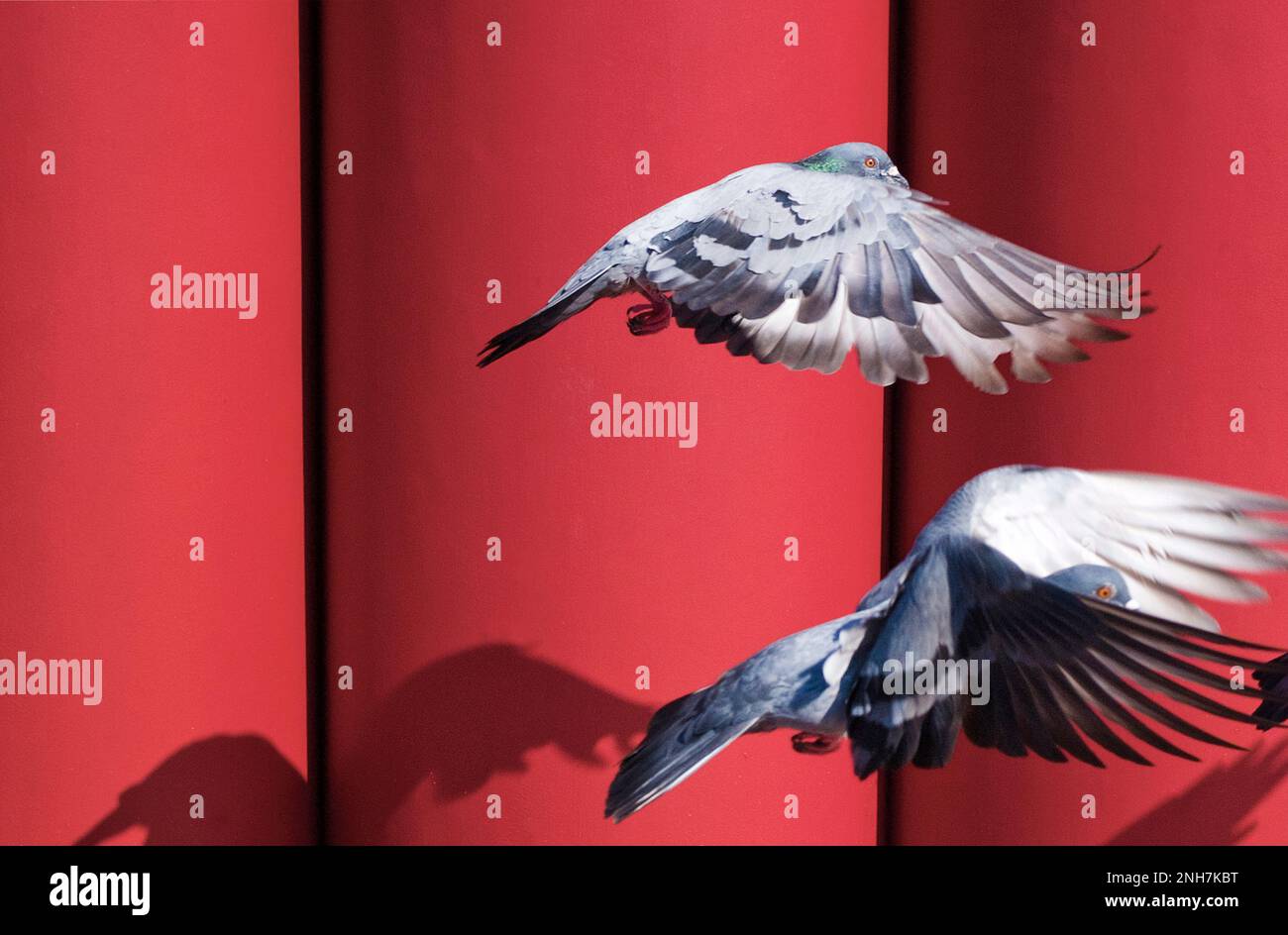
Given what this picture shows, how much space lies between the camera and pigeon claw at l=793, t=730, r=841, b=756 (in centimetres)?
192

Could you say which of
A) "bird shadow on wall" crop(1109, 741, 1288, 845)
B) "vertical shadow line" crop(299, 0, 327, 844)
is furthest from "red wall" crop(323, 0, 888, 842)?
"bird shadow on wall" crop(1109, 741, 1288, 845)

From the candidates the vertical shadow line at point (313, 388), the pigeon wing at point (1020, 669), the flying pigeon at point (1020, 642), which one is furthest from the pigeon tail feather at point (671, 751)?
the vertical shadow line at point (313, 388)

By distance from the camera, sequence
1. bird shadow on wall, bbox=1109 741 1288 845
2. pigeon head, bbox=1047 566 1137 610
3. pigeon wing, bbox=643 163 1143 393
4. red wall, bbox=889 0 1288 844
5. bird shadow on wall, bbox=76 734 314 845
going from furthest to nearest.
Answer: bird shadow on wall, bbox=76 734 314 845 → bird shadow on wall, bbox=1109 741 1288 845 → red wall, bbox=889 0 1288 844 → pigeon wing, bbox=643 163 1143 393 → pigeon head, bbox=1047 566 1137 610

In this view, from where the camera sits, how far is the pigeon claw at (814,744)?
1.92 m

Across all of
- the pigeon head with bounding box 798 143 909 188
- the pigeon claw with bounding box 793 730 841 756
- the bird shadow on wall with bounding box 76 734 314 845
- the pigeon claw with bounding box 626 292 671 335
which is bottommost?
the bird shadow on wall with bounding box 76 734 314 845

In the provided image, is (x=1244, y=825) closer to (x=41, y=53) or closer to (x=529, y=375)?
(x=529, y=375)

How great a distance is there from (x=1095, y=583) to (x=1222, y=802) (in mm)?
837

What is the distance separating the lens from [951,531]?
1.88 m

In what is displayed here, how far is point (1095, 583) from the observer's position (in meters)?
1.81

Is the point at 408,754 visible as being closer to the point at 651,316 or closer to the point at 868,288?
the point at 651,316

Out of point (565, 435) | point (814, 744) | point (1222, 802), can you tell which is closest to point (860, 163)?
point (565, 435)

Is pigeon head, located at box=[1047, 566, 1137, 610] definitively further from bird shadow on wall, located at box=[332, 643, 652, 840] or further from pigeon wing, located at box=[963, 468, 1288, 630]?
bird shadow on wall, located at box=[332, 643, 652, 840]

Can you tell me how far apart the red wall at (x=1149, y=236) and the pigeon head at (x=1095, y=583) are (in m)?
0.48

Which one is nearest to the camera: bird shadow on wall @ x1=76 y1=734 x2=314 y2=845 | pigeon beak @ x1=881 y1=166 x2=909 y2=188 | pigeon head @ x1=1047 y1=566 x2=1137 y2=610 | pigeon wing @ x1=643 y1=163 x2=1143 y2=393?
pigeon head @ x1=1047 y1=566 x2=1137 y2=610
